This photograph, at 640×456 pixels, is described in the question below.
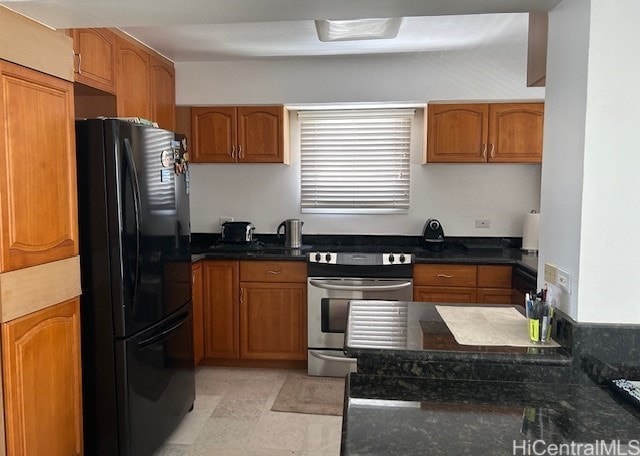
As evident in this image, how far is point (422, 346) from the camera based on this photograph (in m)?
1.37

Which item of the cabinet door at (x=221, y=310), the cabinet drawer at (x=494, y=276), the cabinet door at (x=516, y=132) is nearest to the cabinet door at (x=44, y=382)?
the cabinet door at (x=221, y=310)

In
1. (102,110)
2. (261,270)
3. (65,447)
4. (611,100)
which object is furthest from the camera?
(261,270)

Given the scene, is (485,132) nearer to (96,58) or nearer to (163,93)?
(163,93)

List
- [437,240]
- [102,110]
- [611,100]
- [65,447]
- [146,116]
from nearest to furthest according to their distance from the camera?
[611,100] → [65,447] → [102,110] → [146,116] → [437,240]

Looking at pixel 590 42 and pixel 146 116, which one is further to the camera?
pixel 146 116

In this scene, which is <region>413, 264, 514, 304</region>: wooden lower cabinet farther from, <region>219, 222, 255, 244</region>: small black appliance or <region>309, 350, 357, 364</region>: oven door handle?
<region>219, 222, 255, 244</region>: small black appliance

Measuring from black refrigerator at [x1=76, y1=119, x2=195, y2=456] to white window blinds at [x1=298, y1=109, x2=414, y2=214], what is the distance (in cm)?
173

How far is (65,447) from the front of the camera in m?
1.95

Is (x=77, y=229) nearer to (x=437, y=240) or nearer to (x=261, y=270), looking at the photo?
(x=261, y=270)

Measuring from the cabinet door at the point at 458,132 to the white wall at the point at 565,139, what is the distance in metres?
1.84

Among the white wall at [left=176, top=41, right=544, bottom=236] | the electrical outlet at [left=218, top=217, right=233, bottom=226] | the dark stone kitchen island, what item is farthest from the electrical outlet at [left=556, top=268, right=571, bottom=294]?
the electrical outlet at [left=218, top=217, right=233, bottom=226]

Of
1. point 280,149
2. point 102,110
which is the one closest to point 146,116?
point 102,110

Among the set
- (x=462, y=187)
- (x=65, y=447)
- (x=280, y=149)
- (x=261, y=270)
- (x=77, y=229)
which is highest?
(x=280, y=149)

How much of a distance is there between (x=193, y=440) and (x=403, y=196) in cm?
245
